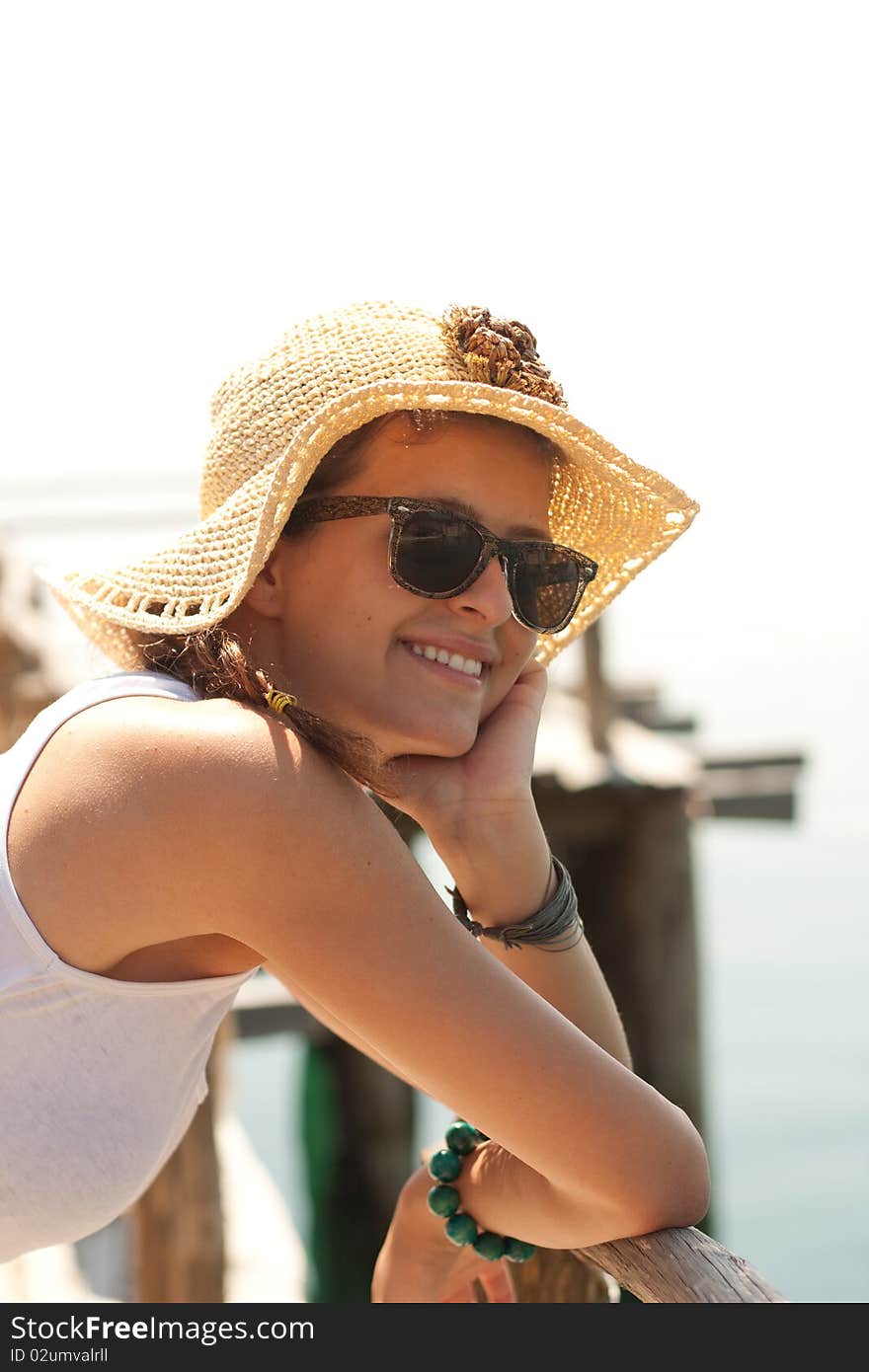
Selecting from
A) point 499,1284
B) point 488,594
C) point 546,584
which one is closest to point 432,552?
point 488,594

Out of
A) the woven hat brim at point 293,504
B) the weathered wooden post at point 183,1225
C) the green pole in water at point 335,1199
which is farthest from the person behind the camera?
the green pole in water at point 335,1199

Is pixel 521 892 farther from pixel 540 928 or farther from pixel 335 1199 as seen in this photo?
pixel 335 1199

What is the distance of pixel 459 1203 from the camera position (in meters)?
2.38

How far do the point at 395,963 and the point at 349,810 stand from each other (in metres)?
0.19

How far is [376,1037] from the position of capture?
193 cm

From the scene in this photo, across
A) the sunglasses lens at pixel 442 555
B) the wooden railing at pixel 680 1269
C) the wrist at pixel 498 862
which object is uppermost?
the sunglasses lens at pixel 442 555

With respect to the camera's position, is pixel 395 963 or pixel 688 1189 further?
pixel 688 1189

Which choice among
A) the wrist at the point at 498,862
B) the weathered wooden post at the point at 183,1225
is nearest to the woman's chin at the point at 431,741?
the wrist at the point at 498,862

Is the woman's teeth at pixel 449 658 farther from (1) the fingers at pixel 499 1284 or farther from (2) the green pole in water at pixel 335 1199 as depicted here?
(2) the green pole in water at pixel 335 1199

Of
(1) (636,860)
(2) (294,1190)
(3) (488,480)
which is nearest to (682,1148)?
(3) (488,480)

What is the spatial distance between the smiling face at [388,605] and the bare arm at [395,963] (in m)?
0.30

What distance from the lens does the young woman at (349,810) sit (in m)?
1.89

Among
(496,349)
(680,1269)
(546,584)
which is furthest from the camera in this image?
(546,584)

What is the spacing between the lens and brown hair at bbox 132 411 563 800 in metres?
2.03
